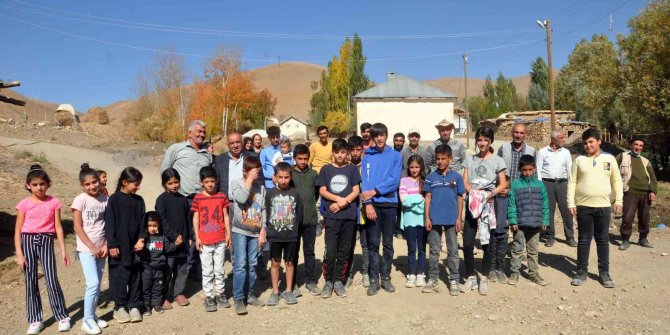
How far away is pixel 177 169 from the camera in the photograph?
207 inches

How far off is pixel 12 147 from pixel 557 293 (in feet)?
81.2

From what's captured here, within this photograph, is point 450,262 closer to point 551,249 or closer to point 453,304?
point 453,304

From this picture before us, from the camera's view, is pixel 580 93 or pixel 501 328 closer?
pixel 501 328

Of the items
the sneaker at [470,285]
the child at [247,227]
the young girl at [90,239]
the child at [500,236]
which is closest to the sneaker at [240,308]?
the child at [247,227]

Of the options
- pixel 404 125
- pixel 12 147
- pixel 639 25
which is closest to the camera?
pixel 639 25

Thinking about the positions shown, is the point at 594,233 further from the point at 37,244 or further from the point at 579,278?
the point at 37,244

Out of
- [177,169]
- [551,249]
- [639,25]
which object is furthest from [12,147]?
[639,25]

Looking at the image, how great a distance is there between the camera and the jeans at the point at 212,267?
468cm

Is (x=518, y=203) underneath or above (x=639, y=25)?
underneath

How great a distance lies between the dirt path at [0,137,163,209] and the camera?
17000 mm

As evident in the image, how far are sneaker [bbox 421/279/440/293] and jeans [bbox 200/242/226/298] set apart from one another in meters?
2.31

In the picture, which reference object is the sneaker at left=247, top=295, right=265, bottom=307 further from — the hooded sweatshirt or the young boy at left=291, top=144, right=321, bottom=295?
the hooded sweatshirt

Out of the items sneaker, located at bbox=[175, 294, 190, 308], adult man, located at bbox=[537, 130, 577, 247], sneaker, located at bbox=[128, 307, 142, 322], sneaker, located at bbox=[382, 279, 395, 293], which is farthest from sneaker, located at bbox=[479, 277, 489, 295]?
sneaker, located at bbox=[128, 307, 142, 322]

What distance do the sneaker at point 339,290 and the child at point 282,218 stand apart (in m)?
0.50
